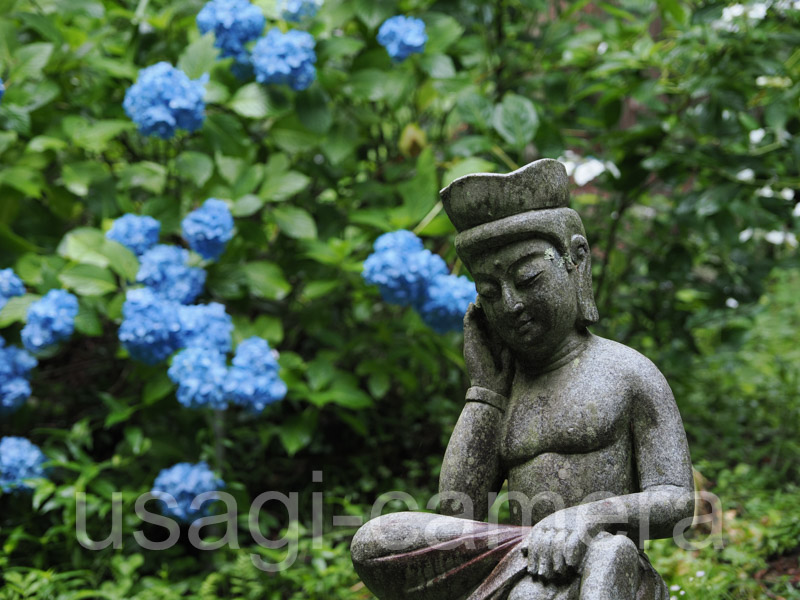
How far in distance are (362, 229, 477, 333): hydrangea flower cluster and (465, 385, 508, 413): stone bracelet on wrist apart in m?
0.82

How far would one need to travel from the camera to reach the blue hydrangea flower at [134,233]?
328 cm

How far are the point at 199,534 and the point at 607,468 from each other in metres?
2.05

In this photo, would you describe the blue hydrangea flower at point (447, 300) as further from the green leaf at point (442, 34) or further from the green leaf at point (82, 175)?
the green leaf at point (82, 175)

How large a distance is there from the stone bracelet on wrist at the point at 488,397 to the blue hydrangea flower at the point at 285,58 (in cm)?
165

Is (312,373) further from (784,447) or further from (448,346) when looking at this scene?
(784,447)

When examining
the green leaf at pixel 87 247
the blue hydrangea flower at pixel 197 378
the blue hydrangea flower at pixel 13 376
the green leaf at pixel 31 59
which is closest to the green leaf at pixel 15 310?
the blue hydrangea flower at pixel 13 376

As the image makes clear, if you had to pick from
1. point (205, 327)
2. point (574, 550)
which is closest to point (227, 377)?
A: point (205, 327)

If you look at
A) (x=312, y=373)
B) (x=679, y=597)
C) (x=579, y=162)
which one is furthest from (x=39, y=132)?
(x=679, y=597)

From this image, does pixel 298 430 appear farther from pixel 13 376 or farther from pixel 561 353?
pixel 561 353

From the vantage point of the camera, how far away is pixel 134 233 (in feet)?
10.8

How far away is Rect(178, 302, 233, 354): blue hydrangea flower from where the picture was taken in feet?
10.1

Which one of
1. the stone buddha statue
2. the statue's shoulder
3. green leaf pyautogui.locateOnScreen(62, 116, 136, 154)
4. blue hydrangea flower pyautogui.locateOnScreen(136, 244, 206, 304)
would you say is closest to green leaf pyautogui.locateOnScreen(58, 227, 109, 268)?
blue hydrangea flower pyautogui.locateOnScreen(136, 244, 206, 304)

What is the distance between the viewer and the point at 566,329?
7.06 feet

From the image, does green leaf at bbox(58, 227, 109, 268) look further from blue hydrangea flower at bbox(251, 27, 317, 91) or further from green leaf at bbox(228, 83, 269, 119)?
blue hydrangea flower at bbox(251, 27, 317, 91)
